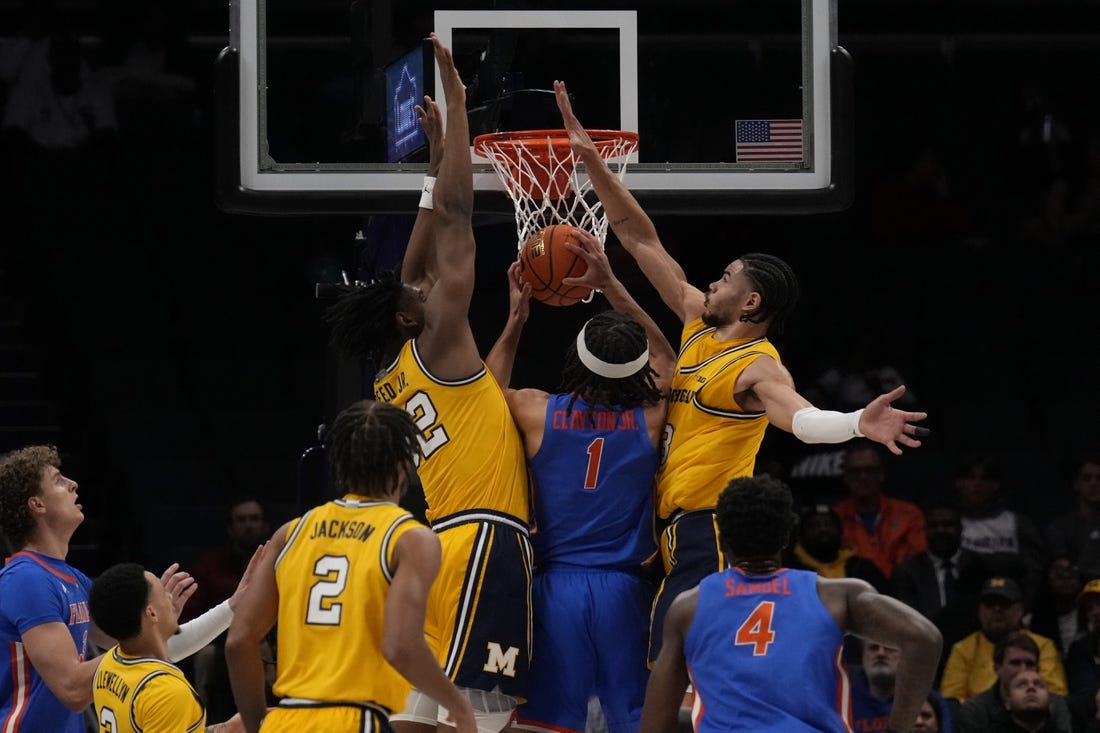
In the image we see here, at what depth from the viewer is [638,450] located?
244 inches

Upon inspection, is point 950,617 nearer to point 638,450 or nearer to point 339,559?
point 638,450

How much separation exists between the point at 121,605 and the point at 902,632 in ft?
7.78

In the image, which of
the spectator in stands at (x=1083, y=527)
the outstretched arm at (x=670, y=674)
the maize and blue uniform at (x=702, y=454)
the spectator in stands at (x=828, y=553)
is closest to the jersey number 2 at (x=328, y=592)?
the outstretched arm at (x=670, y=674)

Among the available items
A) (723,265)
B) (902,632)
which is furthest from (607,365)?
(723,265)

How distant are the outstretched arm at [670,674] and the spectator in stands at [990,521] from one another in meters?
5.90

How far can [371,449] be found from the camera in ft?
16.3

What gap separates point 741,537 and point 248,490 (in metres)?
7.89

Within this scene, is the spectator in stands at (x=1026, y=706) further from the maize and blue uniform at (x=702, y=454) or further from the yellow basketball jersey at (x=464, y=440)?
the yellow basketball jersey at (x=464, y=440)

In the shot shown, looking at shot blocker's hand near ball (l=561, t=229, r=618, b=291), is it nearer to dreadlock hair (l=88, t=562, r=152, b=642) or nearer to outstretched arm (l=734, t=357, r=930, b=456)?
outstretched arm (l=734, t=357, r=930, b=456)

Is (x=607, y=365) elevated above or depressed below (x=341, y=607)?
above

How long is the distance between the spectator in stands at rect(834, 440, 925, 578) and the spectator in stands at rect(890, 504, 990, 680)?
20cm

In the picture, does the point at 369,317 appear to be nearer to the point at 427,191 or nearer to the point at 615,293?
the point at 427,191

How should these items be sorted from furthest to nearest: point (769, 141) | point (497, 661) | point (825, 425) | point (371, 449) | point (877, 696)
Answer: point (877, 696)
point (769, 141)
point (497, 661)
point (825, 425)
point (371, 449)

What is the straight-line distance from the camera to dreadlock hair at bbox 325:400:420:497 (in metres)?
4.95
